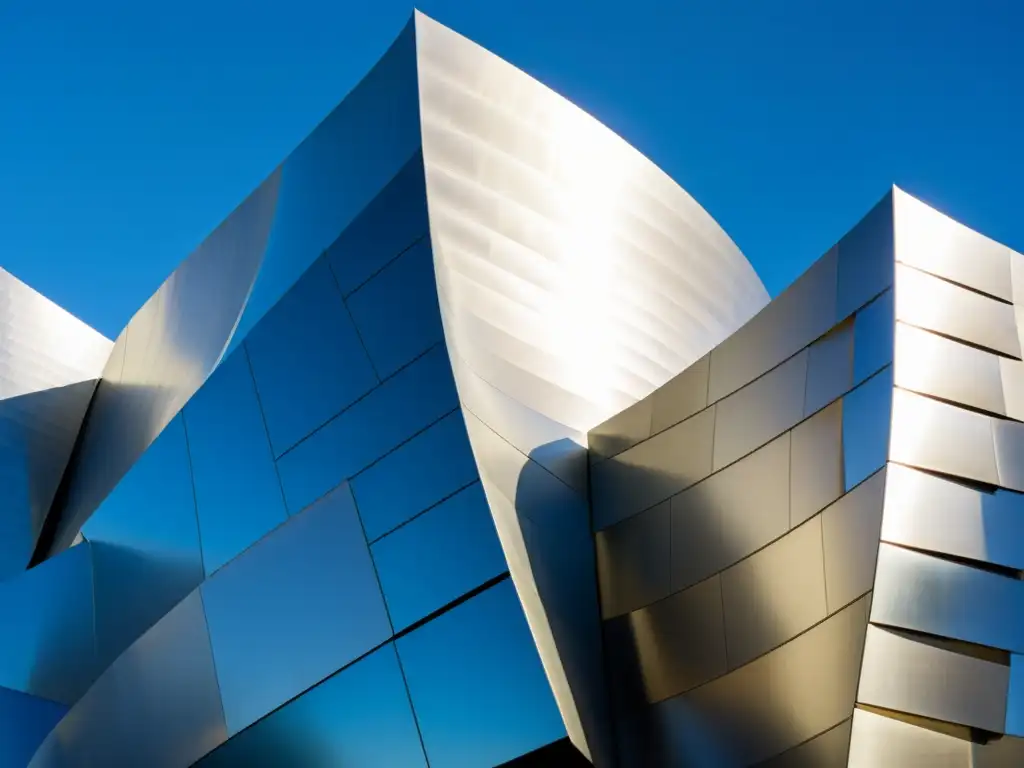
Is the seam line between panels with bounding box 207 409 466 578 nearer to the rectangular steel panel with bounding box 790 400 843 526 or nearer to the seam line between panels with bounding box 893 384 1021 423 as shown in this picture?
the rectangular steel panel with bounding box 790 400 843 526

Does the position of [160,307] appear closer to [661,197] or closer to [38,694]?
[38,694]

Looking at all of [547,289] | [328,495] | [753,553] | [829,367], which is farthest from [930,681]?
[547,289]

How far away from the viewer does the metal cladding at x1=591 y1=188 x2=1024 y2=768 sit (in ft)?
26.0

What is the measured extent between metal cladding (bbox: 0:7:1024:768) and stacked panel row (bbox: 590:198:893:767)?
30 millimetres

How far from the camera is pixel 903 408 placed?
8.65m

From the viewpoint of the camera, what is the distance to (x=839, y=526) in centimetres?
860

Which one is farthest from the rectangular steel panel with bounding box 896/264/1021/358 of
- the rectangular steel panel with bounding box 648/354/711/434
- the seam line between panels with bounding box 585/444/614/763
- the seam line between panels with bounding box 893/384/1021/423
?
the seam line between panels with bounding box 585/444/614/763

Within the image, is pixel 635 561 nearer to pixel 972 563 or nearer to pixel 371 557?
pixel 371 557

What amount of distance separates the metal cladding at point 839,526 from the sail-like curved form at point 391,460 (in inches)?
24.6

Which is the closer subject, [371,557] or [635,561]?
[371,557]

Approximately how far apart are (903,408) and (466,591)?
363 cm

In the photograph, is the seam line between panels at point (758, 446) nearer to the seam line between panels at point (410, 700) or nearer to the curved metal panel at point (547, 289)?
the curved metal panel at point (547, 289)

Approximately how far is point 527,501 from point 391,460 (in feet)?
4.02

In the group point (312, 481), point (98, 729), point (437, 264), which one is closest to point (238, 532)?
point (312, 481)
